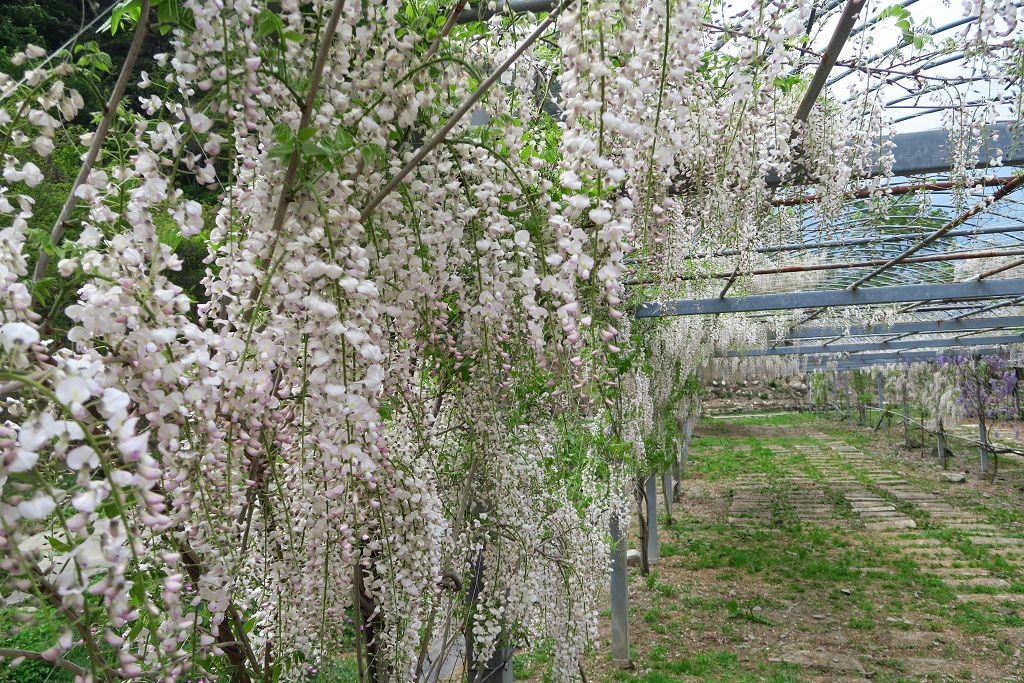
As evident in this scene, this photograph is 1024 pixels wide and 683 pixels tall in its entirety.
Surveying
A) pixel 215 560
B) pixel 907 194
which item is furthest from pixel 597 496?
pixel 215 560

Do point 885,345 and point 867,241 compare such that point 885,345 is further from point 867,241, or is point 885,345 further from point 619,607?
point 619,607

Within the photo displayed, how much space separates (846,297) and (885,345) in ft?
25.6

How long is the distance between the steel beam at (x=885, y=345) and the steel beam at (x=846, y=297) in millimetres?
6447

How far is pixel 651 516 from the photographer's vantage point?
308 inches

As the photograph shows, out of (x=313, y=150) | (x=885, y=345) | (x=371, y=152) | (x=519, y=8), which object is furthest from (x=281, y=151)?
(x=885, y=345)

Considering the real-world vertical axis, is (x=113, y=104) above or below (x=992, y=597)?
above

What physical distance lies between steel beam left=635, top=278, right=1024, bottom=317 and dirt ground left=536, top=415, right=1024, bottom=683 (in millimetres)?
2778

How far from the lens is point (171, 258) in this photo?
1.00m

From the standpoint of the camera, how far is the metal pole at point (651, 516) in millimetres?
7785

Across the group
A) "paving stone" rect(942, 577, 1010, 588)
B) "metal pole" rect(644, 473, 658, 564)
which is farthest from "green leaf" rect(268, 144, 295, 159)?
"paving stone" rect(942, 577, 1010, 588)

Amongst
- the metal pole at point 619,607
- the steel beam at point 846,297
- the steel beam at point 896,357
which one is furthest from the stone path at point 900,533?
the steel beam at point 846,297

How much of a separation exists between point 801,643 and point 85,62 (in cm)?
654

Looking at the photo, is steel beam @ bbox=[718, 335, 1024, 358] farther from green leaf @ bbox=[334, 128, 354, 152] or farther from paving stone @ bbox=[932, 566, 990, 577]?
green leaf @ bbox=[334, 128, 354, 152]

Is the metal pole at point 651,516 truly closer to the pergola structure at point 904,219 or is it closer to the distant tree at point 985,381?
the pergola structure at point 904,219
